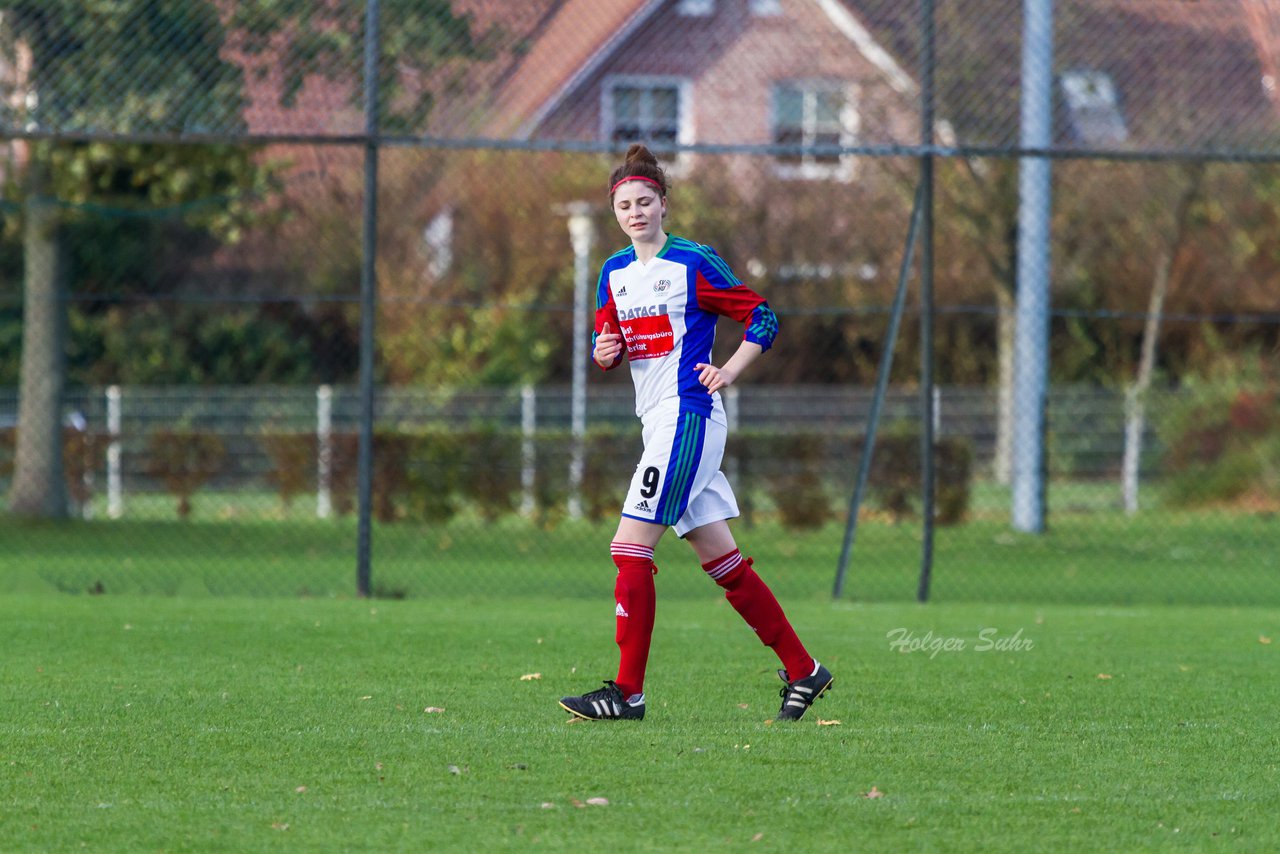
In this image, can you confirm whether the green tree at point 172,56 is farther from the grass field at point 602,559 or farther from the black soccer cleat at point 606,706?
the black soccer cleat at point 606,706

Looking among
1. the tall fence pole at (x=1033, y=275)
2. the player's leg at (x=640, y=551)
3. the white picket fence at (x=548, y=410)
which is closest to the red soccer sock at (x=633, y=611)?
the player's leg at (x=640, y=551)

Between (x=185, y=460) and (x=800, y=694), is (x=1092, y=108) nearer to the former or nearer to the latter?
(x=185, y=460)

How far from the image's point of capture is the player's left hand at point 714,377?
5.12m

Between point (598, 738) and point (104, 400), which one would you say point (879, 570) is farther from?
point (104, 400)

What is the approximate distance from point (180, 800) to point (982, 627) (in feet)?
16.9

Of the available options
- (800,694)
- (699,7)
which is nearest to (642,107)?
(699,7)

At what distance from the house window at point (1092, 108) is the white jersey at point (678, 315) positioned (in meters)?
7.89

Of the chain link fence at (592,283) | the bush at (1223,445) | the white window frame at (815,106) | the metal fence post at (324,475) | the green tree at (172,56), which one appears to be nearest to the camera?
the green tree at (172,56)

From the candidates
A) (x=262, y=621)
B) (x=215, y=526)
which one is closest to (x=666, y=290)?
(x=262, y=621)

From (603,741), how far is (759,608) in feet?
2.60

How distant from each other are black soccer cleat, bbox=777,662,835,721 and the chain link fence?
446 centimetres

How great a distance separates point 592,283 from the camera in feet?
74.5

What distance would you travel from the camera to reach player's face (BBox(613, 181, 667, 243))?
5.29 m

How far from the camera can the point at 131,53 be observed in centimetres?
1050
